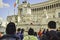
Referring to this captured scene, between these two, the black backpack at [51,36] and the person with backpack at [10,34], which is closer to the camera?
the person with backpack at [10,34]

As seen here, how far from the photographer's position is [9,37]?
531cm

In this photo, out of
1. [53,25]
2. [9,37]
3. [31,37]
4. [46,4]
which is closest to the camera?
[9,37]

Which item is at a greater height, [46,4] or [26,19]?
[46,4]

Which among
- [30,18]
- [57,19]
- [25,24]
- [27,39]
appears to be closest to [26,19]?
[30,18]

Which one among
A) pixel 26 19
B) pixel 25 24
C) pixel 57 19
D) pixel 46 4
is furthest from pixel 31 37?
pixel 46 4

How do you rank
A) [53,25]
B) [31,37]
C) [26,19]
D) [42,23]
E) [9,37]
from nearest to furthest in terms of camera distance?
[9,37] → [53,25] → [31,37] → [42,23] → [26,19]

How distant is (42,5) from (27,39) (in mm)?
65945

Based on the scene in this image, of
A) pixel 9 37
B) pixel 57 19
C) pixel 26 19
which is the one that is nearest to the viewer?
pixel 9 37

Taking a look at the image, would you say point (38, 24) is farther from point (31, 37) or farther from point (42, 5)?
point (31, 37)

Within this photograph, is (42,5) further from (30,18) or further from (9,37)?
(9,37)

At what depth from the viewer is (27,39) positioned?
7.37m

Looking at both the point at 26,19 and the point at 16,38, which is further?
the point at 26,19

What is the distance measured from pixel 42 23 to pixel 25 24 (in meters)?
5.24

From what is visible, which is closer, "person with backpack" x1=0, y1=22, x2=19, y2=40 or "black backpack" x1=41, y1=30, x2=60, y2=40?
"person with backpack" x1=0, y1=22, x2=19, y2=40
